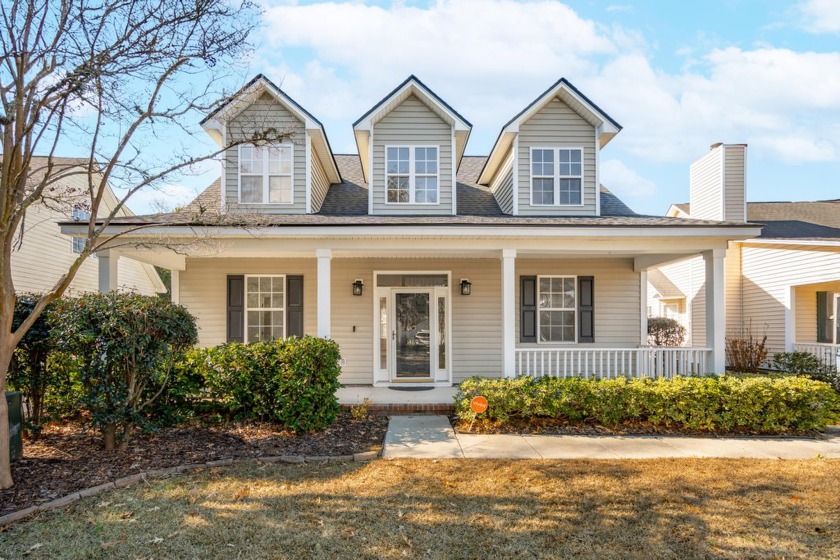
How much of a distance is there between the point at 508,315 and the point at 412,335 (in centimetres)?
288

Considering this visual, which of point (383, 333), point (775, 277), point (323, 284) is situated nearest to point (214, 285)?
point (323, 284)

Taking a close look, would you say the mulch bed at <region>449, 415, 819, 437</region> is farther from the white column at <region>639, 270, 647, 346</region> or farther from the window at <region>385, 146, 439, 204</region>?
the window at <region>385, 146, 439, 204</region>

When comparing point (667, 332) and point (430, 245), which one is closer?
point (430, 245)

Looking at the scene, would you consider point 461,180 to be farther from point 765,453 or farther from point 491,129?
point 765,453

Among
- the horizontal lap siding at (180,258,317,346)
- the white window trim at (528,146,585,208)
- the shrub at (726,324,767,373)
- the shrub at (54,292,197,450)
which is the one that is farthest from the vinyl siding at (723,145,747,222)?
the shrub at (54,292,197,450)

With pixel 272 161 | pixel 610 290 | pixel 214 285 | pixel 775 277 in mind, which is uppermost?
pixel 272 161

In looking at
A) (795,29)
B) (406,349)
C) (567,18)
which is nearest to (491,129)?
(567,18)

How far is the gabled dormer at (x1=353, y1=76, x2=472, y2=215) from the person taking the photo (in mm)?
9203

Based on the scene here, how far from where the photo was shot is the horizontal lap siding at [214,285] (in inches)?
399

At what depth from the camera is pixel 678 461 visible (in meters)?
5.57

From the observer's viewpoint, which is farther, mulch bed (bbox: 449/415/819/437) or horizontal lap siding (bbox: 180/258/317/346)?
horizontal lap siding (bbox: 180/258/317/346)

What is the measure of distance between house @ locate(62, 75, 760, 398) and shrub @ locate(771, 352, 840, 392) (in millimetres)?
2653

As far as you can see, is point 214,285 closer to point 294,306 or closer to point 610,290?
point 294,306

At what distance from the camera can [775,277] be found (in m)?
12.7
